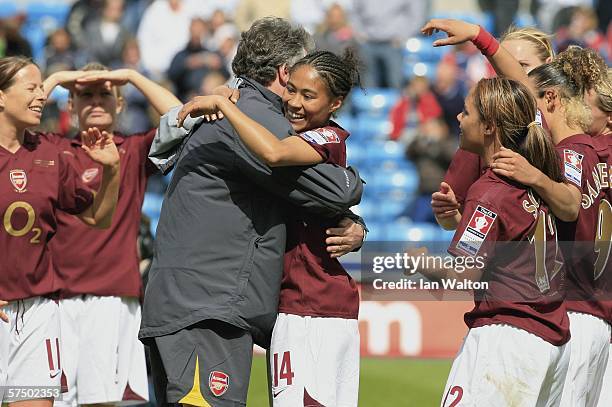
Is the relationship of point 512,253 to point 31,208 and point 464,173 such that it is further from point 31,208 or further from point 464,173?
point 31,208

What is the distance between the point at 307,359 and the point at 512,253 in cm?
100

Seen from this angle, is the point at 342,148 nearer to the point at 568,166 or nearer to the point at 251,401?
the point at 568,166

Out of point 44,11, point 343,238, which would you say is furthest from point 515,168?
point 44,11

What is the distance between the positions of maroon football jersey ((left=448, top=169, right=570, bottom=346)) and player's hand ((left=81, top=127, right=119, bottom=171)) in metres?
2.09

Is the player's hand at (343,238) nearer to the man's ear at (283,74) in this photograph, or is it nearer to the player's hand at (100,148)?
the man's ear at (283,74)

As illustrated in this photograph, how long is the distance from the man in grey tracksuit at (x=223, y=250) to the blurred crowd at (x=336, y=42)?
9.88 m

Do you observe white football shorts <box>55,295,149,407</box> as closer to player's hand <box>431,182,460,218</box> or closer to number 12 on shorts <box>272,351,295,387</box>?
number 12 on shorts <box>272,351,295,387</box>

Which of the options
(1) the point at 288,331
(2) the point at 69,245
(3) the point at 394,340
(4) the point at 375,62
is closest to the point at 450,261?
(1) the point at 288,331

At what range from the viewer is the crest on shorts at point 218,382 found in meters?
4.58

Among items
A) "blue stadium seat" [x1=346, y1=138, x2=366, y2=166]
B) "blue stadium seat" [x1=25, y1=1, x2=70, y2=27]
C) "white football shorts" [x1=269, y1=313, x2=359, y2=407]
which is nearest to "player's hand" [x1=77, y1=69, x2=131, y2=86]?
"white football shorts" [x1=269, y1=313, x2=359, y2=407]

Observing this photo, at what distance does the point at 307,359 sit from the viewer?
472 cm

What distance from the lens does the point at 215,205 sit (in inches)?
184

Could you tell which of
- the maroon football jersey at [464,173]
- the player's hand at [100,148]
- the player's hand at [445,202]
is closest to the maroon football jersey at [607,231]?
the maroon football jersey at [464,173]

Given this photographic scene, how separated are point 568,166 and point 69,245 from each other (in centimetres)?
336
